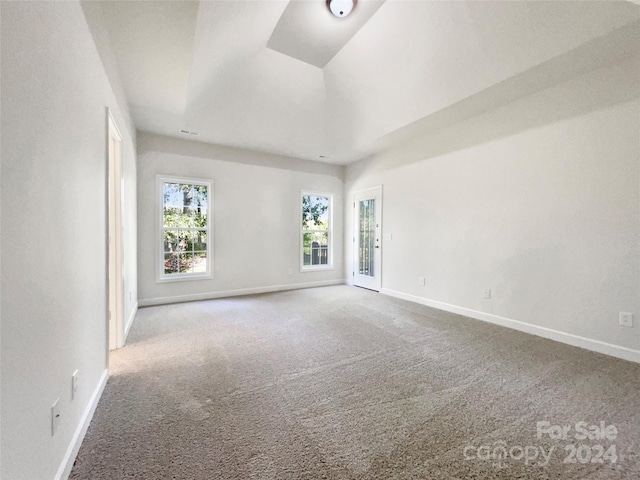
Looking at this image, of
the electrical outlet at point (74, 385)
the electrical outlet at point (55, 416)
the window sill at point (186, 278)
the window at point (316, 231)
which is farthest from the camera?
the window at point (316, 231)

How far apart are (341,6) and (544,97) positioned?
240 centimetres

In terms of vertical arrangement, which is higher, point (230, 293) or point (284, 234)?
point (284, 234)

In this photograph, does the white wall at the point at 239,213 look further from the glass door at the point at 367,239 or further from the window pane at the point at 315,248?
the glass door at the point at 367,239

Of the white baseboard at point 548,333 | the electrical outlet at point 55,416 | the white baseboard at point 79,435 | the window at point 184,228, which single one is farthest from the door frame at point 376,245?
the electrical outlet at point 55,416

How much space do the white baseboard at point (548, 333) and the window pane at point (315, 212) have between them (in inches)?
104

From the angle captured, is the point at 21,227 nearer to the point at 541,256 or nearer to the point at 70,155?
the point at 70,155

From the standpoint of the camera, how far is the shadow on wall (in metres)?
2.52

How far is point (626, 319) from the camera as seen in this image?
259 centimetres

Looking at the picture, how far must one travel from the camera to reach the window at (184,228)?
4.57 metres

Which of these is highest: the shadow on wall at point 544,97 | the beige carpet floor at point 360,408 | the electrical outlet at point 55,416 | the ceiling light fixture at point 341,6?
the ceiling light fixture at point 341,6

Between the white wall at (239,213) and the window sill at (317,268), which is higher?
the white wall at (239,213)

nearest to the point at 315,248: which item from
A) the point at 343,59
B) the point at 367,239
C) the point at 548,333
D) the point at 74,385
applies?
the point at 367,239

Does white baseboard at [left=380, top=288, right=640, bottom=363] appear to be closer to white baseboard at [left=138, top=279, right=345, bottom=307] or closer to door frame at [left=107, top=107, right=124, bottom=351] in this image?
white baseboard at [left=138, top=279, right=345, bottom=307]

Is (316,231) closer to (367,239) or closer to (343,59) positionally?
(367,239)
